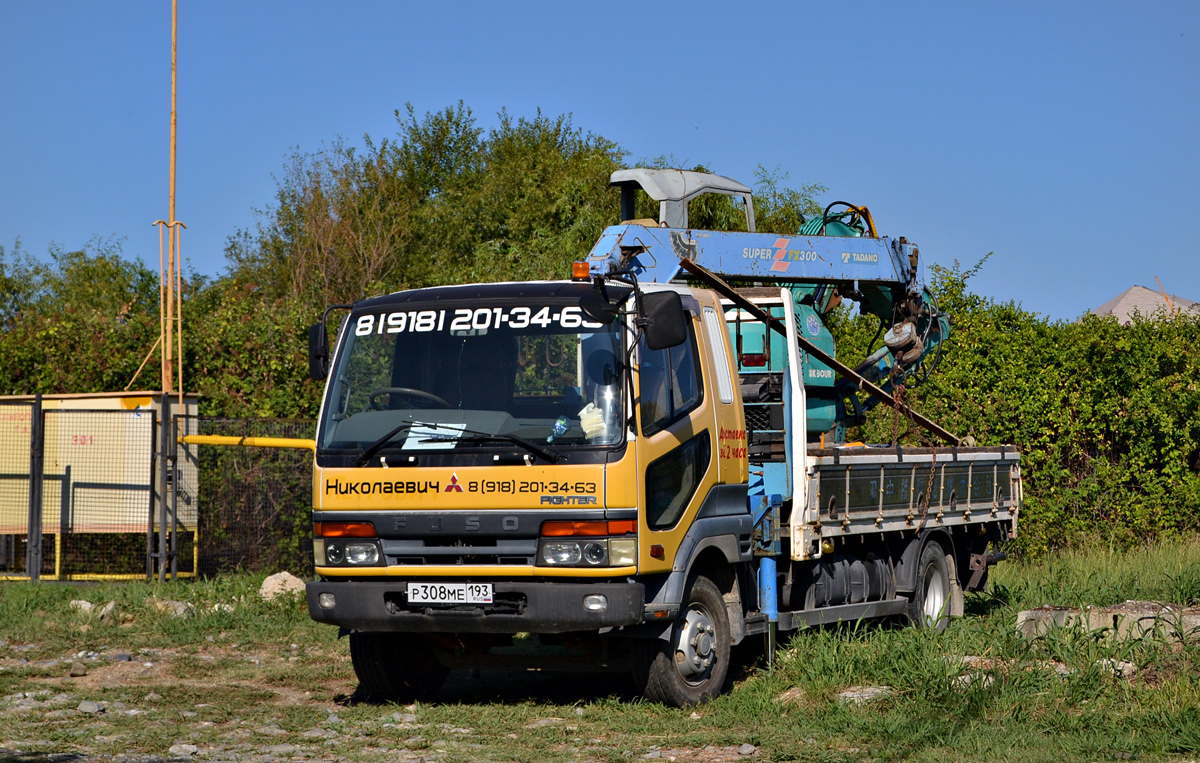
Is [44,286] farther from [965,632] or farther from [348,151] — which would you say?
[965,632]

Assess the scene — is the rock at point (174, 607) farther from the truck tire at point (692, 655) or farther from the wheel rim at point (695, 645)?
the wheel rim at point (695, 645)

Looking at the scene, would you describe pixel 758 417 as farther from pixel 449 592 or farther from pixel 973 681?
pixel 449 592

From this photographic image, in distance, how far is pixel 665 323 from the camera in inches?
302

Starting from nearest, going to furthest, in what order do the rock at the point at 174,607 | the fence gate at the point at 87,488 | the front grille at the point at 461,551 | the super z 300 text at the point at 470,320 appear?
the front grille at the point at 461,551 < the super z 300 text at the point at 470,320 < the rock at the point at 174,607 < the fence gate at the point at 87,488

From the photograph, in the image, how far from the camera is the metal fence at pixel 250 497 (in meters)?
15.0

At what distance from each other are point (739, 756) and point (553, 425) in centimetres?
213

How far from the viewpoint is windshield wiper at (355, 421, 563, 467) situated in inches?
295

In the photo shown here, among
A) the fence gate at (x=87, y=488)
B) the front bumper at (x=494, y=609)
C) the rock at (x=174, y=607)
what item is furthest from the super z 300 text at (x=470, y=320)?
the fence gate at (x=87, y=488)

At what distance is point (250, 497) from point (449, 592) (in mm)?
8148

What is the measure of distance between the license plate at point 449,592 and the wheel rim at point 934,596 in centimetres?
487

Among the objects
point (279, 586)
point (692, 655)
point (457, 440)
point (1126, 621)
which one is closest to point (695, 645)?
point (692, 655)

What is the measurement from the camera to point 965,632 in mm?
9383

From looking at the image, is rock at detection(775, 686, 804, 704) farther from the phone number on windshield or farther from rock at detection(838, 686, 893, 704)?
the phone number on windshield

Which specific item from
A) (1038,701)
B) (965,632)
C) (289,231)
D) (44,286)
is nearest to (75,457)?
(965,632)
